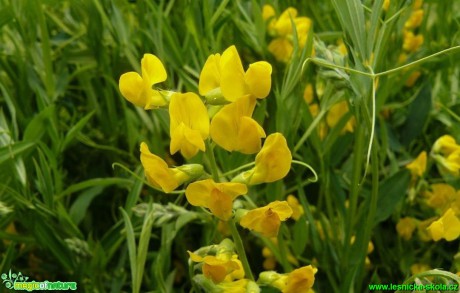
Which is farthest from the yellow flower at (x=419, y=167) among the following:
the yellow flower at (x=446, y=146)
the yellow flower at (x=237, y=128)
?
the yellow flower at (x=237, y=128)

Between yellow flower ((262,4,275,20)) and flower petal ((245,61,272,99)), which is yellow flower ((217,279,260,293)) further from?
yellow flower ((262,4,275,20))

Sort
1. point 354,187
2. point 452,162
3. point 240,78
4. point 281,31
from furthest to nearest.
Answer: point 281,31 < point 452,162 < point 354,187 < point 240,78

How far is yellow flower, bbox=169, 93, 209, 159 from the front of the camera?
0.51 m

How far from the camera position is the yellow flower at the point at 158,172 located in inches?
20.4

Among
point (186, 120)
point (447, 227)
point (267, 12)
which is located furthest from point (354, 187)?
point (267, 12)

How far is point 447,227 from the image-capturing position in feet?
2.24

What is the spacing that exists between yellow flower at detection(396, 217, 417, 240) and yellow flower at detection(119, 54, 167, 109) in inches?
14.0

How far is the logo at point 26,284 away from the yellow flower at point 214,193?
25 centimetres

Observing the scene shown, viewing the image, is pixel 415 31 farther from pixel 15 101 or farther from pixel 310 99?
pixel 15 101

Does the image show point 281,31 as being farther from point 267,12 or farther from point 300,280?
point 300,280

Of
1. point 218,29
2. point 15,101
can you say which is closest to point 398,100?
point 218,29

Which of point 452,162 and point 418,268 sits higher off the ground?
point 452,162

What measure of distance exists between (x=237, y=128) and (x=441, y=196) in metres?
0.35

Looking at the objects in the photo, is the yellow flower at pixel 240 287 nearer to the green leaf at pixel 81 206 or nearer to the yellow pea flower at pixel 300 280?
the yellow pea flower at pixel 300 280
